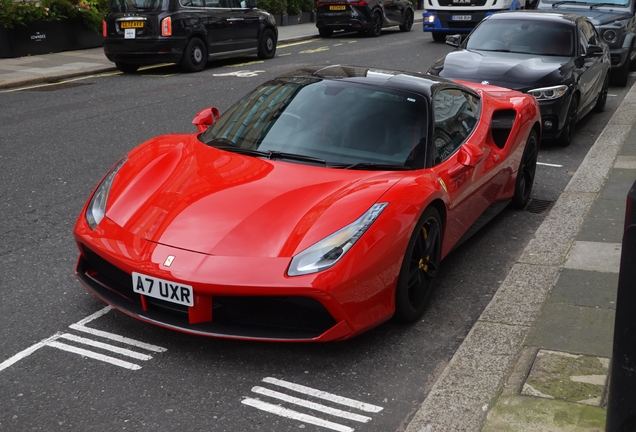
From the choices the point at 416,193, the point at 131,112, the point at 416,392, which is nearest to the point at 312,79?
the point at 416,193

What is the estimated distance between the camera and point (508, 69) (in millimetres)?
9109

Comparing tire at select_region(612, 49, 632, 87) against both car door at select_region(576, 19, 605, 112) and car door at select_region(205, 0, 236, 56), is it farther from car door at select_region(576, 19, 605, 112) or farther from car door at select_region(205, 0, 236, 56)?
car door at select_region(205, 0, 236, 56)

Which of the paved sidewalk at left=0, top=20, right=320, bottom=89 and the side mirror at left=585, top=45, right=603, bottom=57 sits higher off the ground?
the side mirror at left=585, top=45, right=603, bottom=57

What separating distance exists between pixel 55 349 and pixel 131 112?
289 inches

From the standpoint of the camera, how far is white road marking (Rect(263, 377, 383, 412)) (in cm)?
362

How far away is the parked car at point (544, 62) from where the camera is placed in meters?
8.91

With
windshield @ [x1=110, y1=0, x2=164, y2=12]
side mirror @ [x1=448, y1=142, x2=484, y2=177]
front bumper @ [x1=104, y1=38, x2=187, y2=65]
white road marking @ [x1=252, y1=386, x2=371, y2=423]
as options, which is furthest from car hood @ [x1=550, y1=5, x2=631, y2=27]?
white road marking @ [x1=252, y1=386, x2=371, y2=423]

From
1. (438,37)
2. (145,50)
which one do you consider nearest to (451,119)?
(145,50)

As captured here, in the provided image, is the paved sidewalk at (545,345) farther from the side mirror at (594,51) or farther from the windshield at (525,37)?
the side mirror at (594,51)

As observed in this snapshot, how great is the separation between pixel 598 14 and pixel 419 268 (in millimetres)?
11450

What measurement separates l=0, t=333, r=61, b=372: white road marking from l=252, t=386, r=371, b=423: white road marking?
3.86 feet

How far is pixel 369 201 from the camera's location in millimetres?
4180

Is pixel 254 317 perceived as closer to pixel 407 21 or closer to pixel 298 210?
pixel 298 210

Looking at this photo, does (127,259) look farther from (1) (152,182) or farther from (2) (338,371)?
(2) (338,371)
